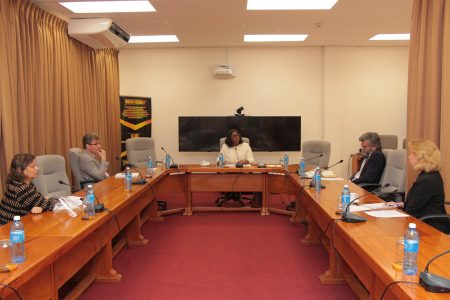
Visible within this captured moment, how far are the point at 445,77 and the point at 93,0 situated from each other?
388cm

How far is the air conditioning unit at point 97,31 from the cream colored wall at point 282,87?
6.49 ft

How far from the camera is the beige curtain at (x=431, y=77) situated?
132 inches

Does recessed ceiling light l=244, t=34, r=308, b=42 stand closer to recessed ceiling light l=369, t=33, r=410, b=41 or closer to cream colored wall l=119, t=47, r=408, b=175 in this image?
cream colored wall l=119, t=47, r=408, b=175

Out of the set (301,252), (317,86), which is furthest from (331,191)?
(317,86)

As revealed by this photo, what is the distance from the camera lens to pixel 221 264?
3.60m

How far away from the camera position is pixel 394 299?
76.5 inches

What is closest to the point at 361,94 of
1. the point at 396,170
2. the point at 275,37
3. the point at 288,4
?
the point at 275,37

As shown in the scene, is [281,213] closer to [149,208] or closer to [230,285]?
[149,208]

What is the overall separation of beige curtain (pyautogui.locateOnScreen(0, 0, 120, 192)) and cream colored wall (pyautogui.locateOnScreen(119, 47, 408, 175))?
1183 millimetres

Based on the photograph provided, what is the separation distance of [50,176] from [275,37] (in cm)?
459

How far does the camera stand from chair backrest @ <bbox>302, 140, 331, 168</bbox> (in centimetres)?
592

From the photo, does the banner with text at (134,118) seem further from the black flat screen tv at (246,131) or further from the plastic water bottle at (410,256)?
the plastic water bottle at (410,256)

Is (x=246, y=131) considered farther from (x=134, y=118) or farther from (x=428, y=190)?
(x=428, y=190)

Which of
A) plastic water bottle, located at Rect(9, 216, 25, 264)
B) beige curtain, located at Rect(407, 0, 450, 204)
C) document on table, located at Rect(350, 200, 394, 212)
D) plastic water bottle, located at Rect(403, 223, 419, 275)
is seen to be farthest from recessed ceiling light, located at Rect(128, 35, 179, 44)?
plastic water bottle, located at Rect(403, 223, 419, 275)
